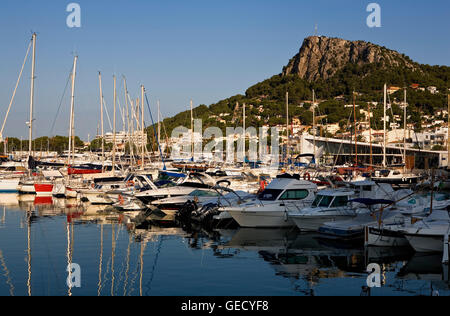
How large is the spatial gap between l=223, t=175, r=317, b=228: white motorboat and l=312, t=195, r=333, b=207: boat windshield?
0.93m

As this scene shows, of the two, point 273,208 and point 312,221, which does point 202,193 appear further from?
point 312,221

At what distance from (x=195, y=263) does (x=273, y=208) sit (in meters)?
8.85

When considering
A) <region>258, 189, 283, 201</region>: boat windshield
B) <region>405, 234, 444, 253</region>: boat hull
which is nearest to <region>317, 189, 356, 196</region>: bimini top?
<region>258, 189, 283, 201</region>: boat windshield

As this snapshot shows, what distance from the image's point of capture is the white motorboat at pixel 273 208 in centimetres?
2741

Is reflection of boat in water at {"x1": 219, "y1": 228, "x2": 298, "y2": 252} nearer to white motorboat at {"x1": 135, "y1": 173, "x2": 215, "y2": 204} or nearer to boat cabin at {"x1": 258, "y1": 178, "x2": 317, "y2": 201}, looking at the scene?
boat cabin at {"x1": 258, "y1": 178, "x2": 317, "y2": 201}

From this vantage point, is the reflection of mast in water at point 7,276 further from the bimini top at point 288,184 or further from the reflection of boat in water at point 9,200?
the reflection of boat in water at point 9,200

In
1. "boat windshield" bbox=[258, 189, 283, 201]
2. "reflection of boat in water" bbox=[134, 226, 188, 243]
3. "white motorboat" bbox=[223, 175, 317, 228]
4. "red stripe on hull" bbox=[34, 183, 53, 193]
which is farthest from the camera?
"red stripe on hull" bbox=[34, 183, 53, 193]

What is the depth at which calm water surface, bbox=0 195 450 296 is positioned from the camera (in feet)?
51.7

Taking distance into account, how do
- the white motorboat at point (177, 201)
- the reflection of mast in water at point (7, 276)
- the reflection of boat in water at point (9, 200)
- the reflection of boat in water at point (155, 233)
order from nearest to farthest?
the reflection of mast in water at point (7, 276) < the reflection of boat in water at point (155, 233) < the white motorboat at point (177, 201) < the reflection of boat in water at point (9, 200)

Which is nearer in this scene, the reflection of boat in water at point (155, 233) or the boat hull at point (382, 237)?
the boat hull at point (382, 237)

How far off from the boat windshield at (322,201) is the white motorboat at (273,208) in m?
0.93

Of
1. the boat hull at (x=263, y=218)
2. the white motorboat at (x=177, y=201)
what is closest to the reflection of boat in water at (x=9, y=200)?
the white motorboat at (x=177, y=201)

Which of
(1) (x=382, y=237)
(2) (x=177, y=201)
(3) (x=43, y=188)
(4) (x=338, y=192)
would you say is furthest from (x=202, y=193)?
(3) (x=43, y=188)

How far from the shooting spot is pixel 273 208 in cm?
2747
